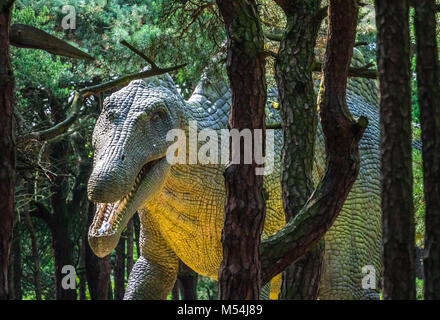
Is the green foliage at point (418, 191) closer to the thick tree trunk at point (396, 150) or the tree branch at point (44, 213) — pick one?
the thick tree trunk at point (396, 150)

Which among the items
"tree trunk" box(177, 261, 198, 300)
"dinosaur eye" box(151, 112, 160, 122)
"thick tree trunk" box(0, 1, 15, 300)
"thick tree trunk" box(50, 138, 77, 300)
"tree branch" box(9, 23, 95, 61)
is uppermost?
"thick tree trunk" box(50, 138, 77, 300)

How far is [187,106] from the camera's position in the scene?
898 cm

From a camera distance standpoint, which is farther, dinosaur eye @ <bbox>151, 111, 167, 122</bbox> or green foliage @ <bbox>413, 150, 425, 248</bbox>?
green foliage @ <bbox>413, 150, 425, 248</bbox>

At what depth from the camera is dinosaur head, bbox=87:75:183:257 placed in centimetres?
781

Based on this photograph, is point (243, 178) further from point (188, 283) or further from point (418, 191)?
point (188, 283)

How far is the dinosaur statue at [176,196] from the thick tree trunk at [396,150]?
10.2 ft

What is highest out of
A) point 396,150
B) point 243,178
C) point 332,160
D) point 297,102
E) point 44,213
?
point 44,213

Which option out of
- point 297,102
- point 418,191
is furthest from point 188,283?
point 297,102

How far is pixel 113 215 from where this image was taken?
8.12 m

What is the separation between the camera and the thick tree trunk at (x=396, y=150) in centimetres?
502

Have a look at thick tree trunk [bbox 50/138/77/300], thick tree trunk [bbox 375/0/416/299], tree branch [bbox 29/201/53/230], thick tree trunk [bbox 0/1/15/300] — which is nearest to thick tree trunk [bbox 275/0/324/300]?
thick tree trunk [bbox 375/0/416/299]

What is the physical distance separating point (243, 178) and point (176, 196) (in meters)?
2.96

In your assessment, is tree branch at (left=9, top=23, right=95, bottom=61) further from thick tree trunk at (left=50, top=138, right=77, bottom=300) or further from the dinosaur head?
thick tree trunk at (left=50, top=138, right=77, bottom=300)

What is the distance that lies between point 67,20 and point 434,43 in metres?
9.37
